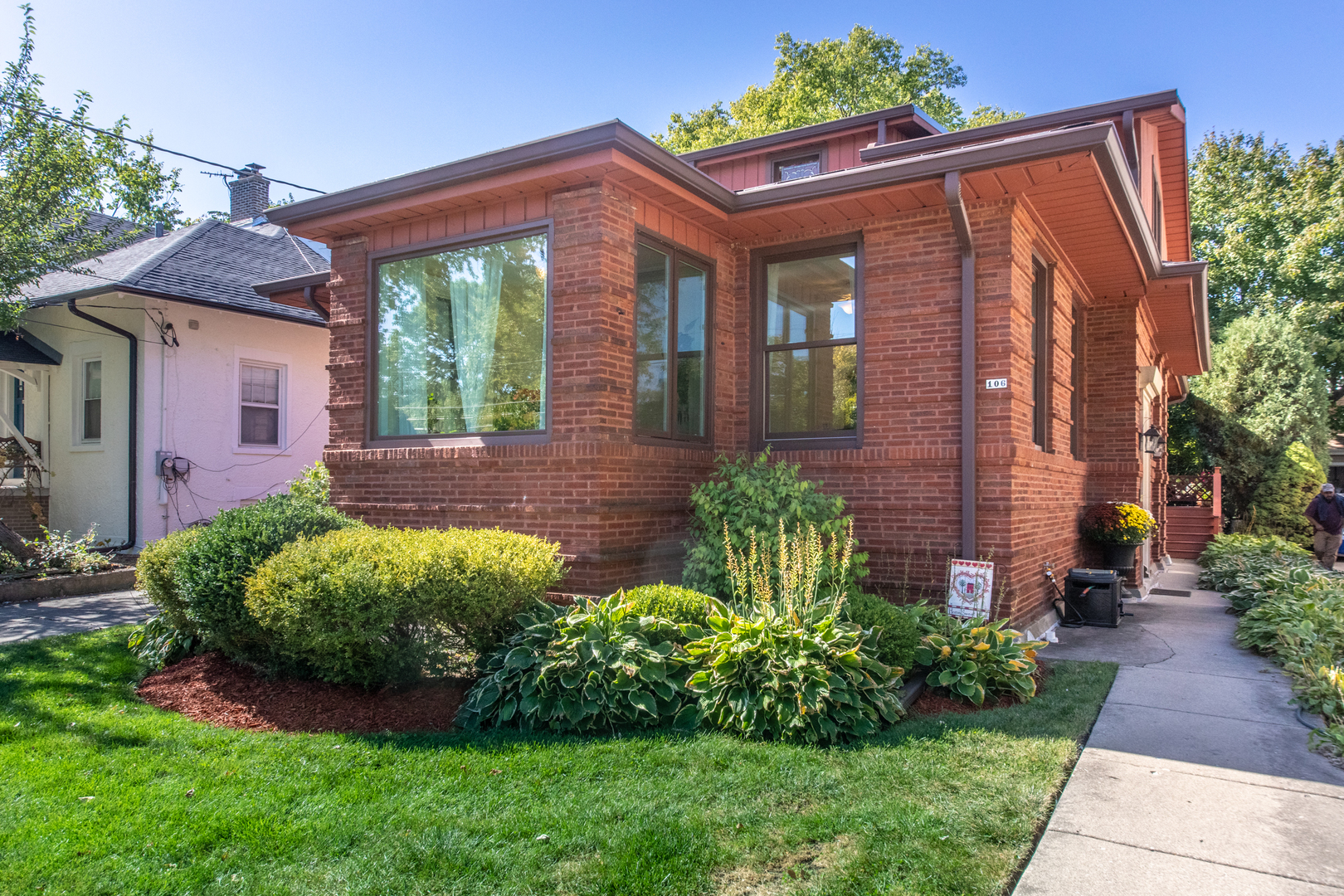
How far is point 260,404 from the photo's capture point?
12508 millimetres

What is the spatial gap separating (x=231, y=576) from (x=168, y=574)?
729mm

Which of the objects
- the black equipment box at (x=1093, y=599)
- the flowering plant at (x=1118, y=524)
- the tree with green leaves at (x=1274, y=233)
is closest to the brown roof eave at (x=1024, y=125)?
the flowering plant at (x=1118, y=524)

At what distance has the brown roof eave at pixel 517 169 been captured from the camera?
5727 mm

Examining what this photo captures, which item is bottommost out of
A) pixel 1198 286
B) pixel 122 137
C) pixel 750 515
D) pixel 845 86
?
pixel 750 515

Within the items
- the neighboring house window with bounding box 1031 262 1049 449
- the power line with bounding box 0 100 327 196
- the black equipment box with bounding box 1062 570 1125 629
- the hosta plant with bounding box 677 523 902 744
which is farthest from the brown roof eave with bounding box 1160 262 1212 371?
the power line with bounding box 0 100 327 196

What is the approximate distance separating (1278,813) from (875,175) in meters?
4.69

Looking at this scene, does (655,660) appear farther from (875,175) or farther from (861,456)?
(875,175)

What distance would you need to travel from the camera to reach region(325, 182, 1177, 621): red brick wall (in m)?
6.26

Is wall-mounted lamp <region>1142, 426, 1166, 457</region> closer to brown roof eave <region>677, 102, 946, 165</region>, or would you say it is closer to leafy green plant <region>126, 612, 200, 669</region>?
brown roof eave <region>677, 102, 946, 165</region>

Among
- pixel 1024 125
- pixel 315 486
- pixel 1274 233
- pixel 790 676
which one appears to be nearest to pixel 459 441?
pixel 315 486

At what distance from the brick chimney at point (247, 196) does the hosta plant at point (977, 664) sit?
16.6 meters

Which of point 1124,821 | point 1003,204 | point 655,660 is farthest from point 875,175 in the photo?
point 1124,821

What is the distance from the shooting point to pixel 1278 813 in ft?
11.1

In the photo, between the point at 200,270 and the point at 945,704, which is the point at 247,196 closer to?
the point at 200,270
